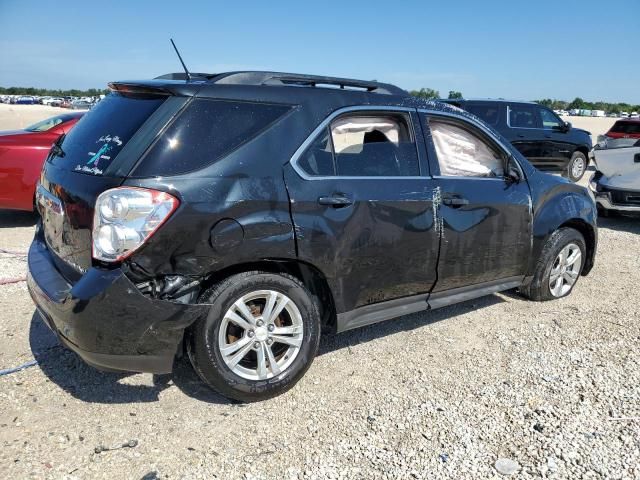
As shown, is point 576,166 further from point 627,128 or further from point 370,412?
point 370,412

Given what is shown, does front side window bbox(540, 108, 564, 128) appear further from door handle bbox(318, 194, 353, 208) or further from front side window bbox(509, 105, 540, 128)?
door handle bbox(318, 194, 353, 208)

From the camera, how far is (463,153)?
392 centimetres

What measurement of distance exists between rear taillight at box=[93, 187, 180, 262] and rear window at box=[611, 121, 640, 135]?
1516 cm

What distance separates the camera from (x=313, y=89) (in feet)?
10.3

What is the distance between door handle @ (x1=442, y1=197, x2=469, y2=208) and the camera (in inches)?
140

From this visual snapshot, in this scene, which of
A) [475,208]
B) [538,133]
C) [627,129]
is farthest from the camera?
[627,129]

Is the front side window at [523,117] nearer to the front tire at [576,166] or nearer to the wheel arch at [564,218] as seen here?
the front tire at [576,166]

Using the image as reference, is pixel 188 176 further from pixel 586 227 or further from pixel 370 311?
pixel 586 227

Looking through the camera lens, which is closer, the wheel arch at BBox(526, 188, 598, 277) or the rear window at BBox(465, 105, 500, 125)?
the wheel arch at BBox(526, 188, 598, 277)

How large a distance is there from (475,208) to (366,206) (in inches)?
39.0

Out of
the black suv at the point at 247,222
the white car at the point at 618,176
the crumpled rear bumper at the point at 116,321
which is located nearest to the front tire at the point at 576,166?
the white car at the point at 618,176

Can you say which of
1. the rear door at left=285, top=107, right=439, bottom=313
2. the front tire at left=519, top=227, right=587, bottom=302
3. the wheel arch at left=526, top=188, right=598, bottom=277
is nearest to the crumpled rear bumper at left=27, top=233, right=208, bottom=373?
the rear door at left=285, top=107, right=439, bottom=313

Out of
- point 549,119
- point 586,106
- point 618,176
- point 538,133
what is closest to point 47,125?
point 618,176

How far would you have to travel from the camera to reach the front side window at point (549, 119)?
12.2 m
